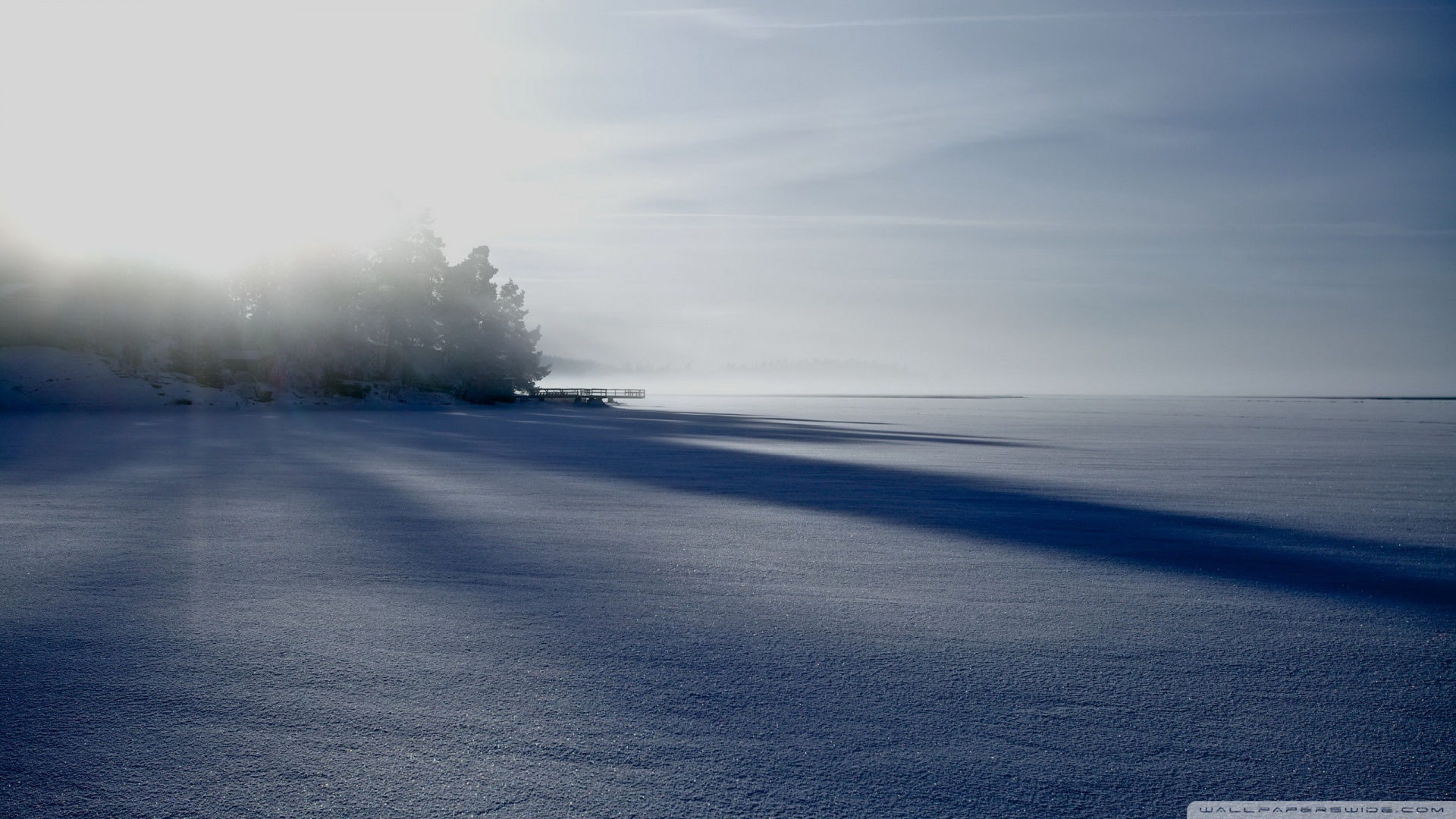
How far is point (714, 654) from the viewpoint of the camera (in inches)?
192

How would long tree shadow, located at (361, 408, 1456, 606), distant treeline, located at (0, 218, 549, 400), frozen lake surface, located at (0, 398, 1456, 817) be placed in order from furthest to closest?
distant treeline, located at (0, 218, 549, 400)
long tree shadow, located at (361, 408, 1456, 606)
frozen lake surface, located at (0, 398, 1456, 817)

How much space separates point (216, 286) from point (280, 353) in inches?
226

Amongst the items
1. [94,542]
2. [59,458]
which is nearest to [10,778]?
[94,542]

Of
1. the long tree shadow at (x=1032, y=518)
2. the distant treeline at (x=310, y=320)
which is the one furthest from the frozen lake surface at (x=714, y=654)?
the distant treeline at (x=310, y=320)

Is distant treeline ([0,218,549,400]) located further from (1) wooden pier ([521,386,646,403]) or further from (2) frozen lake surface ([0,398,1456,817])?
(2) frozen lake surface ([0,398,1456,817])

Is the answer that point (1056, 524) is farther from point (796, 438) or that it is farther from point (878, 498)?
point (796, 438)

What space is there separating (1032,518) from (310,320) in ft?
178

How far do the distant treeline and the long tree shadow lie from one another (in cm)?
3778

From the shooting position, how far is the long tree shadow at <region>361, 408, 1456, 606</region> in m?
7.16

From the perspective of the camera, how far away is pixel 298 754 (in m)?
3.49

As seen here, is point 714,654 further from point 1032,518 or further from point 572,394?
point 572,394

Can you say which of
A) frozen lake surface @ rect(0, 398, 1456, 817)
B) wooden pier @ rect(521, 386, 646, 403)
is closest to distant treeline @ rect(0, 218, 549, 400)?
wooden pier @ rect(521, 386, 646, 403)

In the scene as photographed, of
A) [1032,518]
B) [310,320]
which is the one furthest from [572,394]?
[1032,518]

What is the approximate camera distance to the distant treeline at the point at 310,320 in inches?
1914
